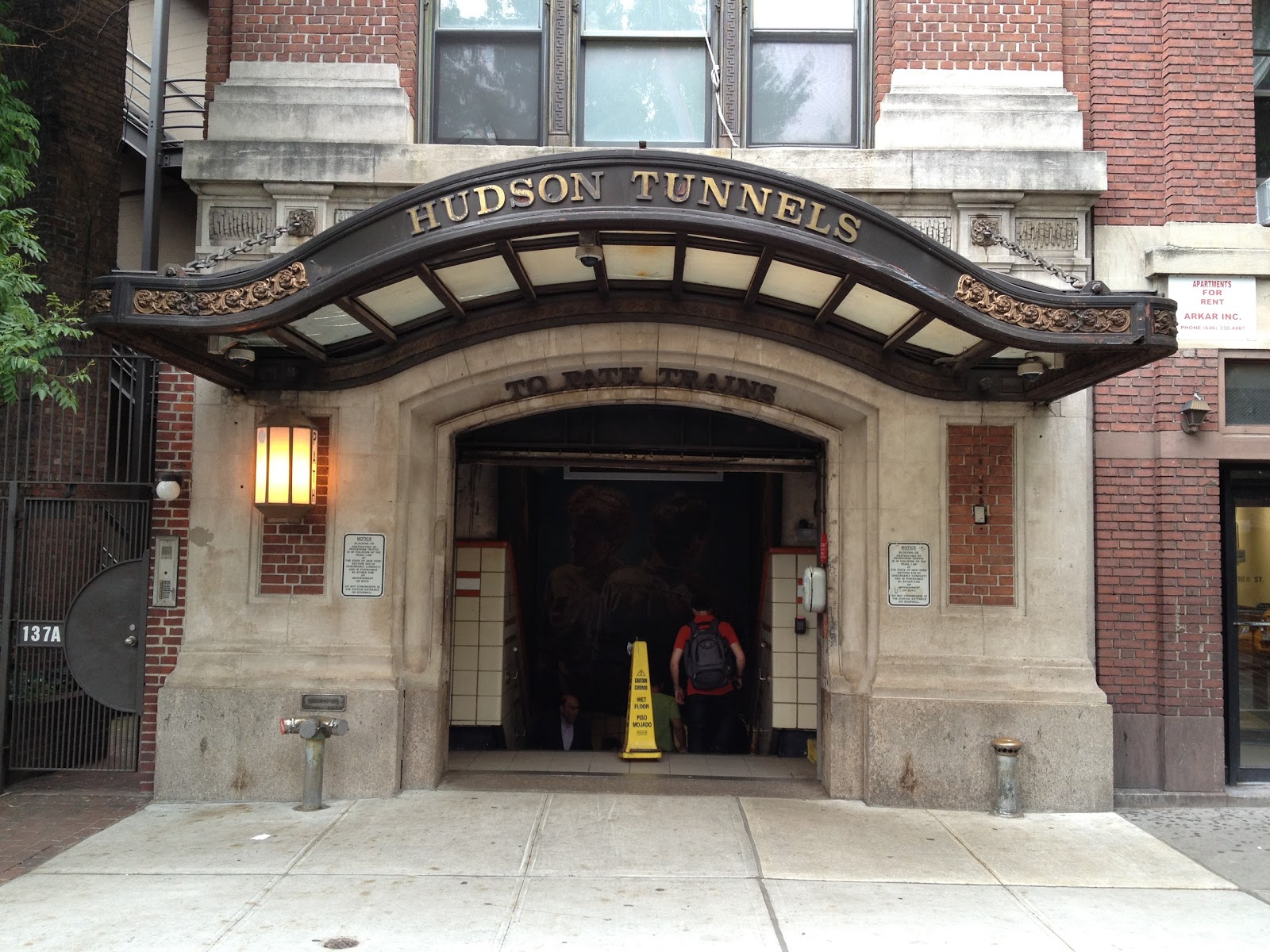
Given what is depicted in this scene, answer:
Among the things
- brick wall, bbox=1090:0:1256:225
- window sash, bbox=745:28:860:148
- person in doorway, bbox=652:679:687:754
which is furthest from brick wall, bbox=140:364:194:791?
brick wall, bbox=1090:0:1256:225

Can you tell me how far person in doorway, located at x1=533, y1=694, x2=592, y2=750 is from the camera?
39.0ft

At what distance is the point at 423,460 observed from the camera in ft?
29.2

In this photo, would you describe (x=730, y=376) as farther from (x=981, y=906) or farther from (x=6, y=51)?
(x=6, y=51)

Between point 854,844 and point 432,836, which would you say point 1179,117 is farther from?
point 432,836

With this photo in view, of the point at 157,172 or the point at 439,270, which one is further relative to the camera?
the point at 157,172

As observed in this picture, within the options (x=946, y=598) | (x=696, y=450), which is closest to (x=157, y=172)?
(x=696, y=450)

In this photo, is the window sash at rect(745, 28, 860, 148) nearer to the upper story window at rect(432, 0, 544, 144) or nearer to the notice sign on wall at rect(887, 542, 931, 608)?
the upper story window at rect(432, 0, 544, 144)

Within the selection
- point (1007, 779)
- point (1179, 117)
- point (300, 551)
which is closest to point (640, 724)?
point (1007, 779)

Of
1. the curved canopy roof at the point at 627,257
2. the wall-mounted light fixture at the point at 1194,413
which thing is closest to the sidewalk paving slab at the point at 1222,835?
the wall-mounted light fixture at the point at 1194,413

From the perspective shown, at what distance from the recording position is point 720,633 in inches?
425

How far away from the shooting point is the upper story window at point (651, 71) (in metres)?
9.22

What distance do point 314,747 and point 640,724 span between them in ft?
10.7

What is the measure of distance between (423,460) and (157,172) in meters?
3.89

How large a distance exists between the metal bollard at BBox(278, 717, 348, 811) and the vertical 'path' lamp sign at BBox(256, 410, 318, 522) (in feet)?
5.47
